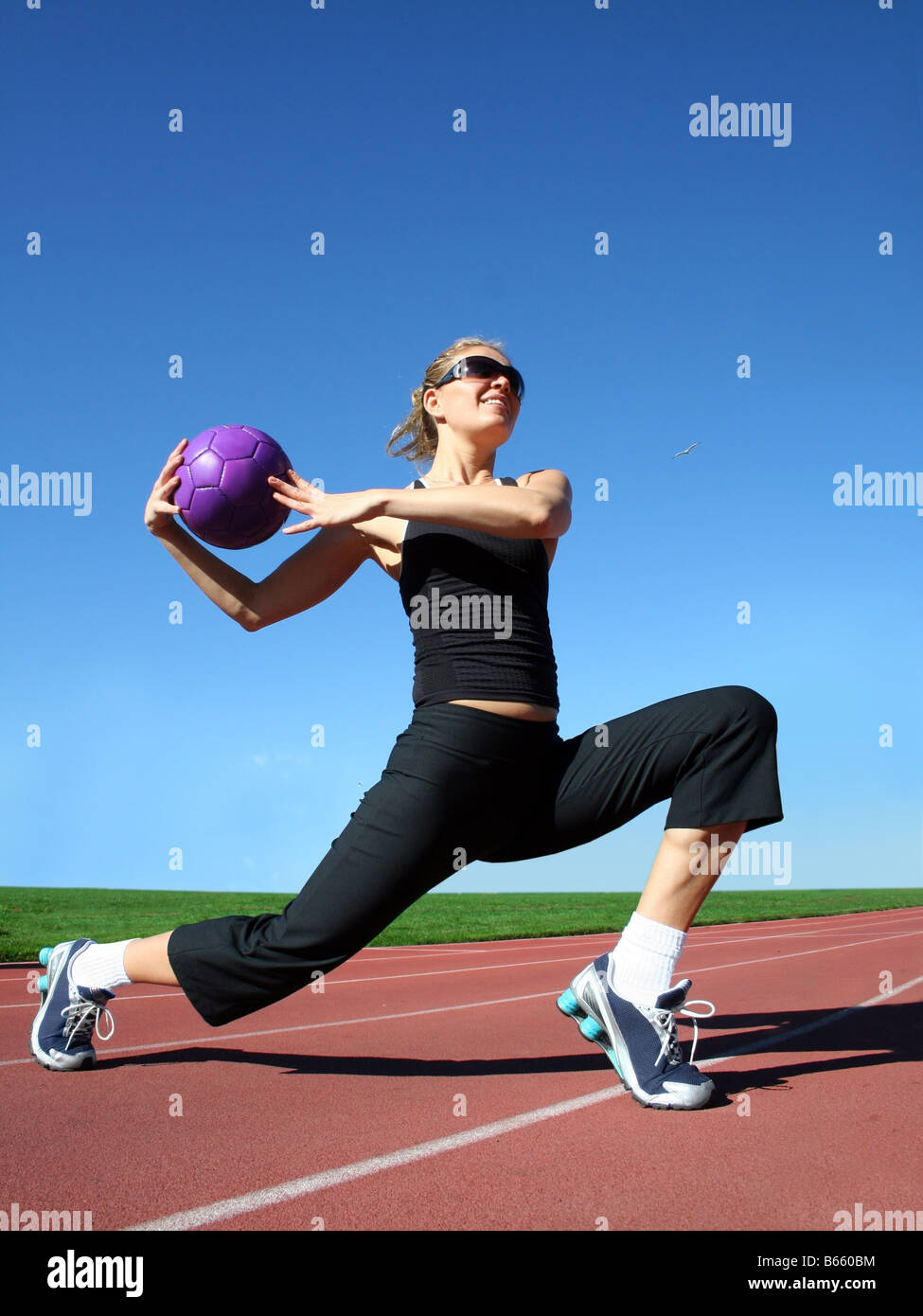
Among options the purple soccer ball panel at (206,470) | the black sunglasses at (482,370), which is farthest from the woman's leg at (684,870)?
the purple soccer ball panel at (206,470)

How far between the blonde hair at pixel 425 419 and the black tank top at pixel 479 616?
0.74 m

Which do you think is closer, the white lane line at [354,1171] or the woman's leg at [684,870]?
the white lane line at [354,1171]

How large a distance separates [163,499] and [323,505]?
0.85 meters

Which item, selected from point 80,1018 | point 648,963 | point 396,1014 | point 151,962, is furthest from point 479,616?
point 396,1014

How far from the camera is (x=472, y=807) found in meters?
3.29

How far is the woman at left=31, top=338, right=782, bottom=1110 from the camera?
10.6 ft

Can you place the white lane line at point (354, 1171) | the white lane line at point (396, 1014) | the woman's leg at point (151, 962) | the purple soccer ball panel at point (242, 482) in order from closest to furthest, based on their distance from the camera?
1. the white lane line at point (354, 1171)
2. the woman's leg at point (151, 962)
3. the purple soccer ball panel at point (242, 482)
4. the white lane line at point (396, 1014)

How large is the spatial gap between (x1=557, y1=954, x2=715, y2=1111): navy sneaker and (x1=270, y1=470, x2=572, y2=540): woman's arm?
4.95 ft

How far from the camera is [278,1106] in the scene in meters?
3.34

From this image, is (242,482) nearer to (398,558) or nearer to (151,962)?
(398,558)

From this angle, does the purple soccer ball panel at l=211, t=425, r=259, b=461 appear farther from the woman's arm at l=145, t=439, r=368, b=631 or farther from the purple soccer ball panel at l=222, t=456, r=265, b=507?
the woman's arm at l=145, t=439, r=368, b=631

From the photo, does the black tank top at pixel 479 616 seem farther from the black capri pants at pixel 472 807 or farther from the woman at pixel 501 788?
the black capri pants at pixel 472 807

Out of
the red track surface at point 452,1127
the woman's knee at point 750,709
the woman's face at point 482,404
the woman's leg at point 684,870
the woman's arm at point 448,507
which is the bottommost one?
the red track surface at point 452,1127

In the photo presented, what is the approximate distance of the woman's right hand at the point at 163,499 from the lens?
3.77 meters
